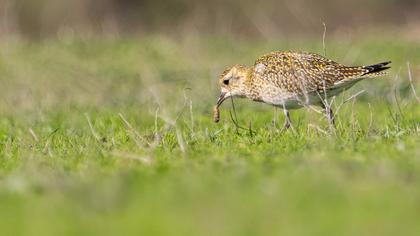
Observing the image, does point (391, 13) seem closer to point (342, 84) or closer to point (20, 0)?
point (20, 0)

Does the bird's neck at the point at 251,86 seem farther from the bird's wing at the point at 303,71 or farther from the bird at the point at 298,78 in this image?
the bird's wing at the point at 303,71

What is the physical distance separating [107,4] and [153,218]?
3295 centimetres

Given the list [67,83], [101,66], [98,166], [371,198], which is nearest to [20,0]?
[101,66]

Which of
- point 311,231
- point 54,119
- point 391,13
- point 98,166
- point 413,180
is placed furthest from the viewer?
Result: point 391,13

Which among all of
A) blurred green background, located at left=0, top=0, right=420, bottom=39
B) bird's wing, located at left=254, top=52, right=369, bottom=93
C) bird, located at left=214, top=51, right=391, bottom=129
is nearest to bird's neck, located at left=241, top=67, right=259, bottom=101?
bird, located at left=214, top=51, right=391, bottom=129

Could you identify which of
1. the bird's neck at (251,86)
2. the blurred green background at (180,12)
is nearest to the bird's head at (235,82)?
the bird's neck at (251,86)

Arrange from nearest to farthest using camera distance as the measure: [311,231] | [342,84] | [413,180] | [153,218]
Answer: [311,231], [153,218], [413,180], [342,84]

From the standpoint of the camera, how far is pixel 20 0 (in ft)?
127

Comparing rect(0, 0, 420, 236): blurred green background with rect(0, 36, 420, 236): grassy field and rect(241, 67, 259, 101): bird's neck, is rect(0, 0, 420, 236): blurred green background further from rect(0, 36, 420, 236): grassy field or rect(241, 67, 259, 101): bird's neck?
rect(241, 67, 259, 101): bird's neck

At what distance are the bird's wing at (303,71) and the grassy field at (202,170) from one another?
1.32 ft

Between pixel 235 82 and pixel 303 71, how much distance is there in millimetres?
1119

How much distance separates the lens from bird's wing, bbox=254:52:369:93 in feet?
34.2

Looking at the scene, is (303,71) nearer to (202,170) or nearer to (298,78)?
(298,78)

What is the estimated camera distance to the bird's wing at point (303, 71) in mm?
10414
